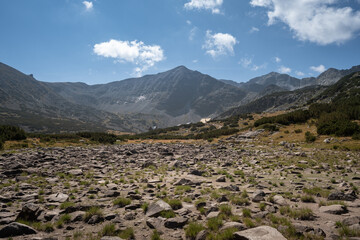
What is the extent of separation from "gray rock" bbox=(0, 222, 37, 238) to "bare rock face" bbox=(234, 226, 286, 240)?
20.2 feet

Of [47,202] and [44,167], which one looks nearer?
[47,202]

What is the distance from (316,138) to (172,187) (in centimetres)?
2693

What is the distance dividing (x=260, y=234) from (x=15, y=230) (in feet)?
23.2

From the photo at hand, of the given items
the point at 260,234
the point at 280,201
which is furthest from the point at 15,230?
the point at 280,201

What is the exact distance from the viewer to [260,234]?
5008 mm

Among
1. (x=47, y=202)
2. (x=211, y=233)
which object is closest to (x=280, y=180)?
(x=211, y=233)

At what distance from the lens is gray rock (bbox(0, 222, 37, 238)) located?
543 cm

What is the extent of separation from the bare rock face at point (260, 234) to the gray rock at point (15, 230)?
6145 millimetres

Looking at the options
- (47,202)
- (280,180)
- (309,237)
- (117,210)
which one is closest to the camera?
(309,237)

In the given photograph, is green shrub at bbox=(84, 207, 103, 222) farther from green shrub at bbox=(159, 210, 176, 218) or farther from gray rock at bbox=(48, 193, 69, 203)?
gray rock at bbox=(48, 193, 69, 203)

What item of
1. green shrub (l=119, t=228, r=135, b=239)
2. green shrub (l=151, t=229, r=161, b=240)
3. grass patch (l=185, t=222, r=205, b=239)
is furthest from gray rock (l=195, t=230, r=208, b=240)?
green shrub (l=119, t=228, r=135, b=239)

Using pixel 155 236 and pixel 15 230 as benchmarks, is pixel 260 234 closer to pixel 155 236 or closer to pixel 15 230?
pixel 155 236

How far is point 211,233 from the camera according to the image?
546 cm

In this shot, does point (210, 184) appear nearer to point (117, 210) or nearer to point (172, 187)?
point (172, 187)
